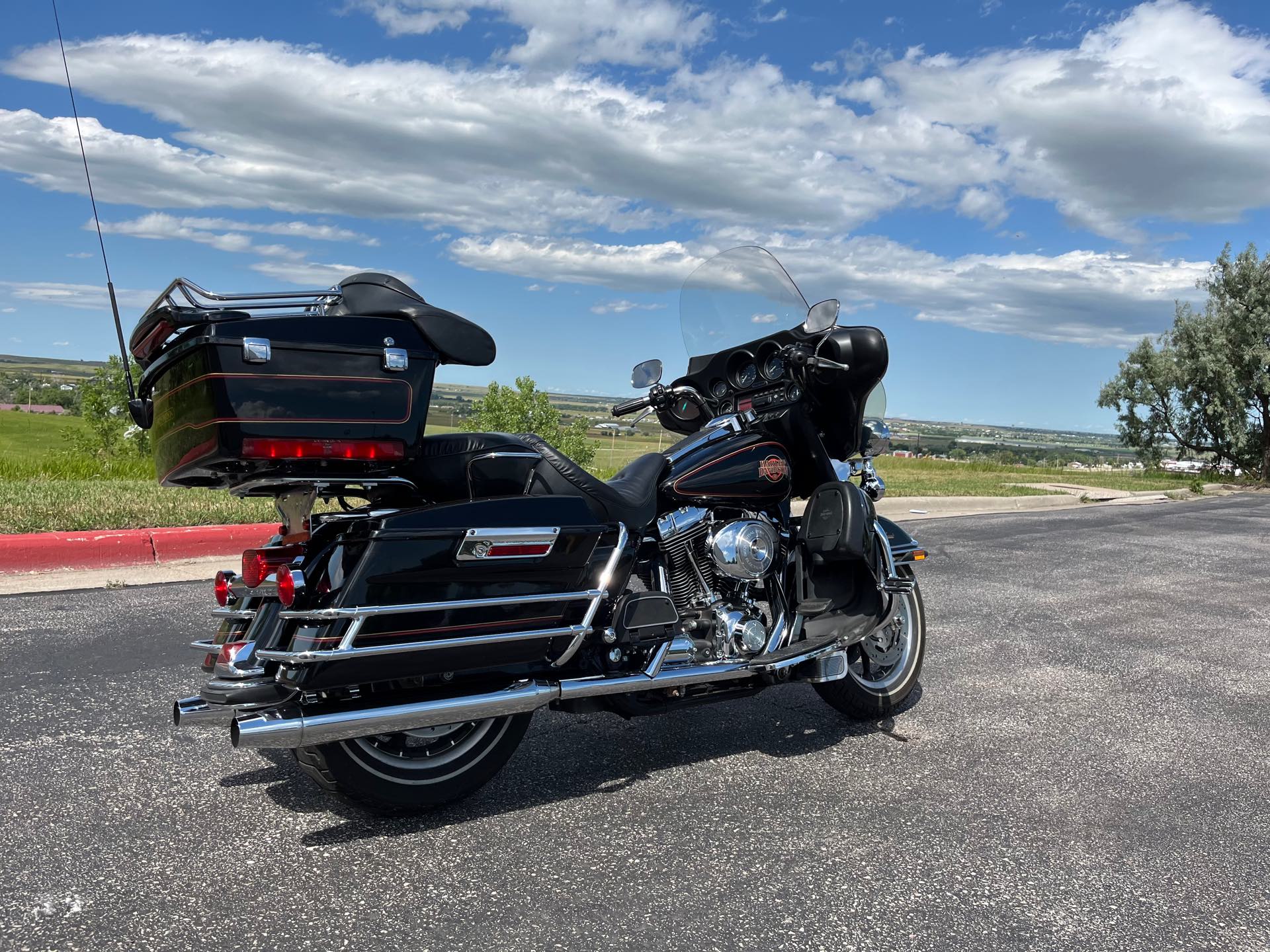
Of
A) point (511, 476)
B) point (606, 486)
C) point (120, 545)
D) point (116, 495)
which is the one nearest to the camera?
point (511, 476)

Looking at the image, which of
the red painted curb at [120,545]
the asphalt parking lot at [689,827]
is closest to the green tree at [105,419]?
the red painted curb at [120,545]

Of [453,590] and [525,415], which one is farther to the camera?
[525,415]

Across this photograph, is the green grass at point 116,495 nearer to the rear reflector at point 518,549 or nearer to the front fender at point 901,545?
the rear reflector at point 518,549

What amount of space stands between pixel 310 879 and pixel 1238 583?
8.35 metres

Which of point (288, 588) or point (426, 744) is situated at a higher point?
point (288, 588)

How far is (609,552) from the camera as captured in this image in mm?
3559

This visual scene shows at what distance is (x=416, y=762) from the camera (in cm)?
333

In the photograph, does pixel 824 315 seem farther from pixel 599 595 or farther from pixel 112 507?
pixel 112 507

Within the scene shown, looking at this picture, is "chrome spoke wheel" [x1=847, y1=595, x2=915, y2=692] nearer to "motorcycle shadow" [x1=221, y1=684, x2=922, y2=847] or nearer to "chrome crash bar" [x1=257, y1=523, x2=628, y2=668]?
"motorcycle shadow" [x1=221, y1=684, x2=922, y2=847]

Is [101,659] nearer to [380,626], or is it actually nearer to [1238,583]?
[380,626]

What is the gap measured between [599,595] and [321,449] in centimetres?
107

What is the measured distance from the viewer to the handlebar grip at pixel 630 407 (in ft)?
15.9

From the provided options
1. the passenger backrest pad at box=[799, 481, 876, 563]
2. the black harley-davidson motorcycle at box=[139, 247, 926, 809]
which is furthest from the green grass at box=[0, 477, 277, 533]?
the passenger backrest pad at box=[799, 481, 876, 563]

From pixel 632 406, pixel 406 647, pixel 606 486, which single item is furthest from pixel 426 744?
pixel 632 406
